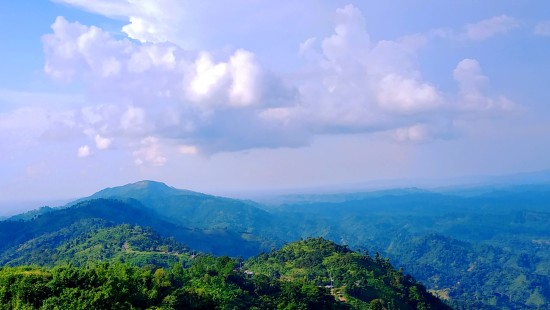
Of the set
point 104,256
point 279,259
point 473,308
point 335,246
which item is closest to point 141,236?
point 104,256

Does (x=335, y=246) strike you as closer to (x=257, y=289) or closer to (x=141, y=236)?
(x=257, y=289)

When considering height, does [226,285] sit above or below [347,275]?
above

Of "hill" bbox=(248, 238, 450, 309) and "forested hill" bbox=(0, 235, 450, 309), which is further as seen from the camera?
"hill" bbox=(248, 238, 450, 309)

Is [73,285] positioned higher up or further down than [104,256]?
higher up

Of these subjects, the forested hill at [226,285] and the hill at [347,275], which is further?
the hill at [347,275]

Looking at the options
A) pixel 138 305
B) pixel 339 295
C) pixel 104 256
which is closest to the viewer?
pixel 138 305

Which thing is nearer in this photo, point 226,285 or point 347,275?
point 226,285

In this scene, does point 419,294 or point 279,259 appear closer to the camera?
point 419,294

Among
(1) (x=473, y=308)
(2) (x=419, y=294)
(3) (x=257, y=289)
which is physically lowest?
(1) (x=473, y=308)
